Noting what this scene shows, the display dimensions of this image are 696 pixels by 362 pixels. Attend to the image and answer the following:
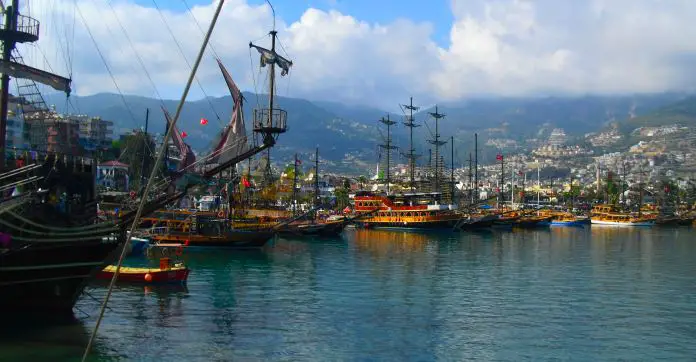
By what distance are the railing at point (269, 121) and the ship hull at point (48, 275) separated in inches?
293

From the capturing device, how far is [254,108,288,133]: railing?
27688 mm

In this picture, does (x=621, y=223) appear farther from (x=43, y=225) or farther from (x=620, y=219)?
(x=43, y=225)

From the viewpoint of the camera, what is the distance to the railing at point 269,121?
27688 millimetres

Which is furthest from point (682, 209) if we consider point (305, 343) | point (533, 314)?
point (305, 343)

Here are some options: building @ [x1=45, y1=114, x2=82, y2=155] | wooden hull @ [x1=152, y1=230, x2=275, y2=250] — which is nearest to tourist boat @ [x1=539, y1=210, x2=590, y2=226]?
wooden hull @ [x1=152, y1=230, x2=275, y2=250]

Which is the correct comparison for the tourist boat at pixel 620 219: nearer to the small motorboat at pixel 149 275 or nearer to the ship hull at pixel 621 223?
the ship hull at pixel 621 223

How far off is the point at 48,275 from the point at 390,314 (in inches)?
544

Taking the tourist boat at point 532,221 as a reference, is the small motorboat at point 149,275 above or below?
below

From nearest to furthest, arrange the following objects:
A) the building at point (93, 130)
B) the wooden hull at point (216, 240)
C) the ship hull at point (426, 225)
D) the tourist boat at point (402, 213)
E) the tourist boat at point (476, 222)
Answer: the wooden hull at point (216, 240)
the ship hull at point (426, 225)
the tourist boat at point (402, 213)
the tourist boat at point (476, 222)
the building at point (93, 130)

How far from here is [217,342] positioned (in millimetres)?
23516

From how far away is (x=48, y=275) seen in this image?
954 inches

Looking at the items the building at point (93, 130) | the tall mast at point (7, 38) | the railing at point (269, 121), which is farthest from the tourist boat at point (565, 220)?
the tall mast at point (7, 38)

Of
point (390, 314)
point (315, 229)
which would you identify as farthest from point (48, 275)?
point (315, 229)

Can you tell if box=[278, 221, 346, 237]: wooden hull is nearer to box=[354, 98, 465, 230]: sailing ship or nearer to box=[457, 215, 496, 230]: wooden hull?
box=[354, 98, 465, 230]: sailing ship
